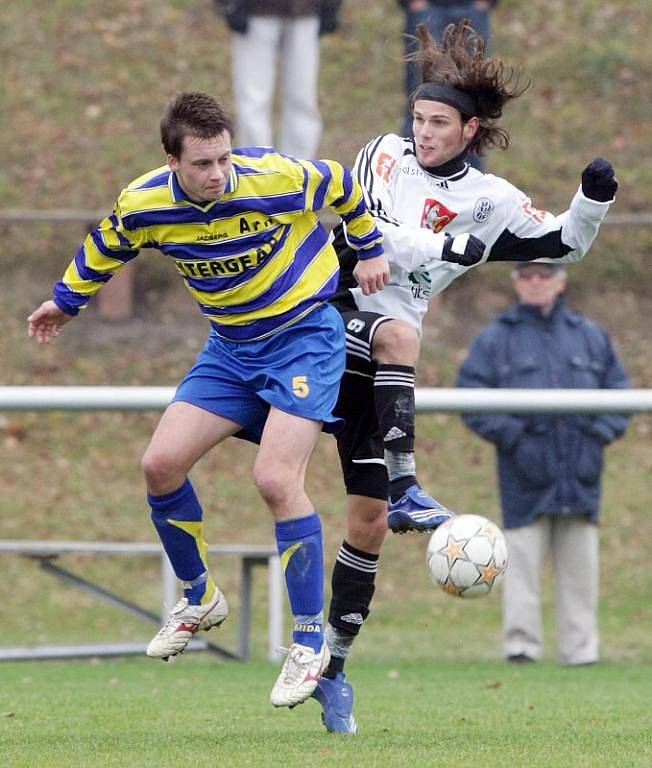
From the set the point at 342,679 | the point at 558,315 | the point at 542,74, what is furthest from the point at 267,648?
the point at 542,74

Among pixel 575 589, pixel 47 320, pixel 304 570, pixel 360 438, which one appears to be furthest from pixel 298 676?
pixel 575 589

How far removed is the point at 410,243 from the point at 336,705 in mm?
1948

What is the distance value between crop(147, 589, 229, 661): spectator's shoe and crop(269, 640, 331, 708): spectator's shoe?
1.46ft

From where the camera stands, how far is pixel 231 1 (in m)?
12.5

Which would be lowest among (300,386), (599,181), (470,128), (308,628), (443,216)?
(308,628)

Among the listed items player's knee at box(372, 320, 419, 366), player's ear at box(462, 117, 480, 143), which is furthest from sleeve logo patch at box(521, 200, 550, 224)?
player's knee at box(372, 320, 419, 366)

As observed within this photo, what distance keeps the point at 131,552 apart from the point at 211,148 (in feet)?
14.9

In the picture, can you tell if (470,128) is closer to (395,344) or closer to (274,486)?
(395,344)

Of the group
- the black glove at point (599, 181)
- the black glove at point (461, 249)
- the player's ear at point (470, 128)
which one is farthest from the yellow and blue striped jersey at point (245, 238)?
the black glove at point (599, 181)

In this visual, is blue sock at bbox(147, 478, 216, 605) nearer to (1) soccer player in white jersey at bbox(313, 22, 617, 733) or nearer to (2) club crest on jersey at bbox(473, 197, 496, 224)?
(1) soccer player in white jersey at bbox(313, 22, 617, 733)

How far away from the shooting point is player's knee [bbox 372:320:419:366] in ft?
20.0

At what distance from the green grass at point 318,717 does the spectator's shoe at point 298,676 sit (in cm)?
19

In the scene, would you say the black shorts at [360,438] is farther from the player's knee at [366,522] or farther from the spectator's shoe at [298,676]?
the spectator's shoe at [298,676]

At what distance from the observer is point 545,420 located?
9.52 metres
